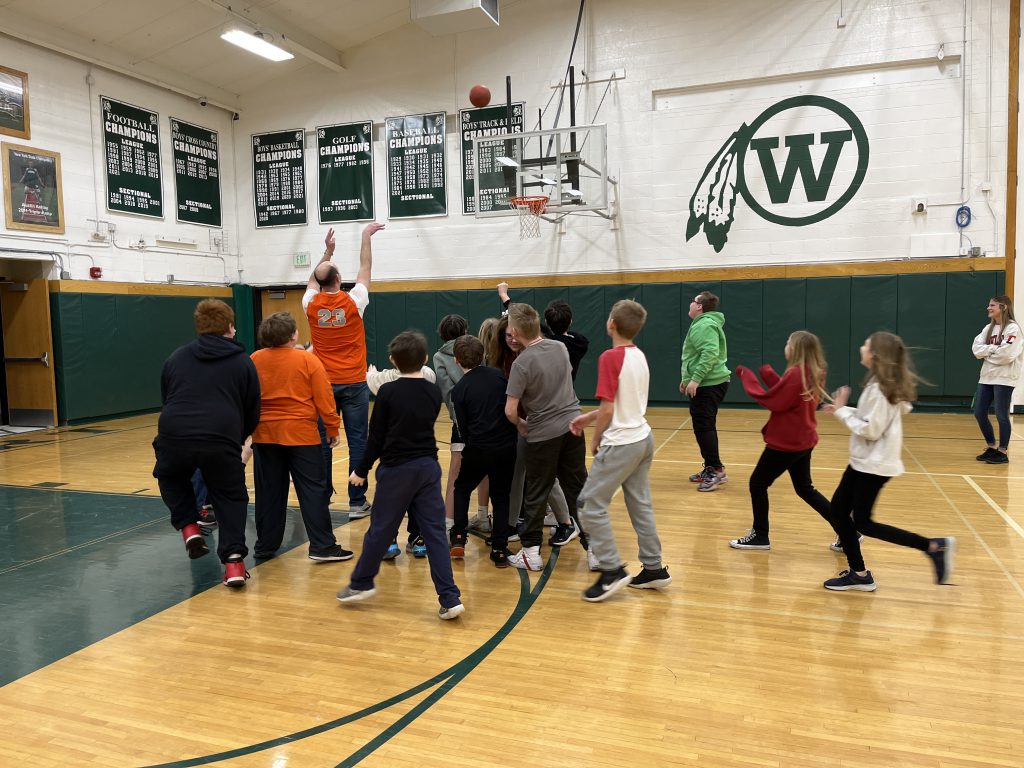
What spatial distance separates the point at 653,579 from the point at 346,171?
1143 cm

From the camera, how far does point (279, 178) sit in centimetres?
1409

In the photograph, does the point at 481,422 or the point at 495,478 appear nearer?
the point at 481,422

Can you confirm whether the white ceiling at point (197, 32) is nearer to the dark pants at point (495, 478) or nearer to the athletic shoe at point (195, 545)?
the athletic shoe at point (195, 545)

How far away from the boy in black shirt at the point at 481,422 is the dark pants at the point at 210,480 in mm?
1226

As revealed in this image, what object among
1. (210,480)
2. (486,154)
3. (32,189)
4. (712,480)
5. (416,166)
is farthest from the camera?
(416,166)

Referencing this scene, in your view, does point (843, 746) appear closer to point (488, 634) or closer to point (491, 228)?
point (488, 634)

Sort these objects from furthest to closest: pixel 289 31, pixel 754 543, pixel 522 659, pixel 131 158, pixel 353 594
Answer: pixel 131 158, pixel 289 31, pixel 754 543, pixel 353 594, pixel 522 659

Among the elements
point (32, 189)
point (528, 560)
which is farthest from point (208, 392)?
point (32, 189)

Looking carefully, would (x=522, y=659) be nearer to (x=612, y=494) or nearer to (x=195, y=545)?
(x=612, y=494)

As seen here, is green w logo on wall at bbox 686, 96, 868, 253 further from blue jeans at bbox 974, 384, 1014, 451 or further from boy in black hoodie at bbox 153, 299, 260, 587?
boy in black hoodie at bbox 153, 299, 260, 587

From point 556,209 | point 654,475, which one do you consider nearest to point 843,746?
point 654,475

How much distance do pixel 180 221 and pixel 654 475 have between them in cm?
1029

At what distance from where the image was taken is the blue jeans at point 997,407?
23.5ft

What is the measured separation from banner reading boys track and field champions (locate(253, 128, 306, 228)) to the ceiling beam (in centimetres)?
150
